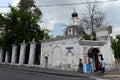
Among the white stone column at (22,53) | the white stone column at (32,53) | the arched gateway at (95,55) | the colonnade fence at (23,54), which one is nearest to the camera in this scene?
the arched gateway at (95,55)

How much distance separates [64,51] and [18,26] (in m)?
15.4

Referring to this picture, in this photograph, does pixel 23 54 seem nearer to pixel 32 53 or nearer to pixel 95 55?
pixel 32 53

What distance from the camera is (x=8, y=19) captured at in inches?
1676

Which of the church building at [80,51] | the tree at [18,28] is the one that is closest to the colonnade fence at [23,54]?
the tree at [18,28]

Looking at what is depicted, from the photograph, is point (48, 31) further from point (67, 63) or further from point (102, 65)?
point (102, 65)

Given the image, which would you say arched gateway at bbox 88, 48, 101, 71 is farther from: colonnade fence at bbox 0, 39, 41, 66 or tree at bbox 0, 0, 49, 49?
tree at bbox 0, 0, 49, 49

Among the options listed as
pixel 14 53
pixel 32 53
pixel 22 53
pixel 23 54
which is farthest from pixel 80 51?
pixel 14 53

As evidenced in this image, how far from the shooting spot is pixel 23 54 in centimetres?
3641

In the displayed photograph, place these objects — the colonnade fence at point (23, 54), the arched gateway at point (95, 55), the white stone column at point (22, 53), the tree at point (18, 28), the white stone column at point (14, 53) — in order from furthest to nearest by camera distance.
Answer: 1. the tree at point (18, 28)
2. the white stone column at point (14, 53)
3. the white stone column at point (22, 53)
4. the colonnade fence at point (23, 54)
5. the arched gateway at point (95, 55)

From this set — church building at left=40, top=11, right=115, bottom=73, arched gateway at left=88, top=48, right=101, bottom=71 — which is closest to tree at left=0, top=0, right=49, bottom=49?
church building at left=40, top=11, right=115, bottom=73

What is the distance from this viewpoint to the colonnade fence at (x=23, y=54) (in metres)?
33.9

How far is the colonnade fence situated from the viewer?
3394cm

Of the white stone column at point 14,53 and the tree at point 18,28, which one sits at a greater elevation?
the tree at point 18,28

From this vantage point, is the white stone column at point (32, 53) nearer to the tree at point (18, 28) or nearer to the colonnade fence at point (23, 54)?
the colonnade fence at point (23, 54)
